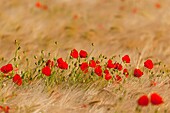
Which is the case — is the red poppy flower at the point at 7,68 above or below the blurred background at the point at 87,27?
below

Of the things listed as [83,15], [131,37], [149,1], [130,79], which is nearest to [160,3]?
[149,1]

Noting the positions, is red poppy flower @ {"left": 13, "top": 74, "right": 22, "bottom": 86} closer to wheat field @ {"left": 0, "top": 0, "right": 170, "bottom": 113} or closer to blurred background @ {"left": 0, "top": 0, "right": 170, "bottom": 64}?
wheat field @ {"left": 0, "top": 0, "right": 170, "bottom": 113}

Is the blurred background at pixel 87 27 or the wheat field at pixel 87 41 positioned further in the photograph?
the blurred background at pixel 87 27

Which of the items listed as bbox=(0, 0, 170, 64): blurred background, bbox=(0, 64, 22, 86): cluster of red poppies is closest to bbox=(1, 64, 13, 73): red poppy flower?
bbox=(0, 64, 22, 86): cluster of red poppies

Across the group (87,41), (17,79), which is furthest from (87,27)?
(17,79)

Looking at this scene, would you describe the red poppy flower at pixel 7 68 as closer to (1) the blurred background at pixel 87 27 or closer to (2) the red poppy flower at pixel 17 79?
(2) the red poppy flower at pixel 17 79

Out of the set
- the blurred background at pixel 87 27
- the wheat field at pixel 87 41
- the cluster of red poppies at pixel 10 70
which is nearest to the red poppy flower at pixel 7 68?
the cluster of red poppies at pixel 10 70

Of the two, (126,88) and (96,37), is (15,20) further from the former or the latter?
(126,88)

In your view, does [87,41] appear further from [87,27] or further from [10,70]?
[10,70]
